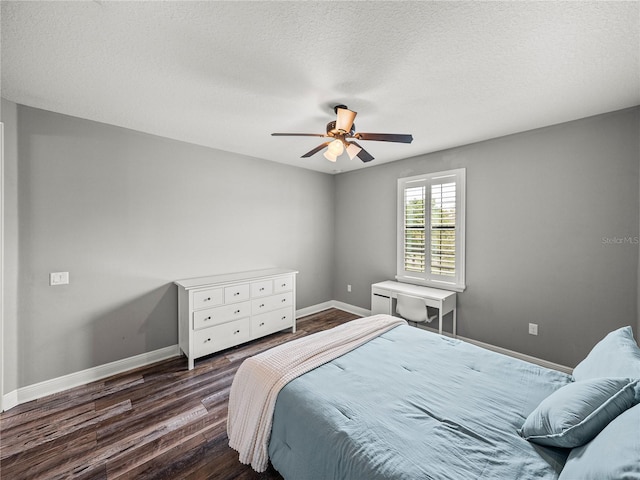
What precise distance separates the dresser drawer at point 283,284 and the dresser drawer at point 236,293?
44 cm

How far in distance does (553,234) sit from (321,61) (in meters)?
2.90

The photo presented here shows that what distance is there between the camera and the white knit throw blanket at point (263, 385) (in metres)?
1.55

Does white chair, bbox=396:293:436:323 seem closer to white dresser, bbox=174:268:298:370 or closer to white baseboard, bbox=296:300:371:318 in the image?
white baseboard, bbox=296:300:371:318

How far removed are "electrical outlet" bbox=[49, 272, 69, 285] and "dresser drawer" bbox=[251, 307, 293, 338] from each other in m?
1.91

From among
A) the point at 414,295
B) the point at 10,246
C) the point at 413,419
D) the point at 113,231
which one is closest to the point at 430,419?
the point at 413,419

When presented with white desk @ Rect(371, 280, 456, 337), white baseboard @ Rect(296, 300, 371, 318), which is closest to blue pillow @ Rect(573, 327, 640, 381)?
white desk @ Rect(371, 280, 456, 337)

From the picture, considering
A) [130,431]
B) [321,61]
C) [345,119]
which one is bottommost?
[130,431]

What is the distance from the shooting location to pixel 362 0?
51.8 inches

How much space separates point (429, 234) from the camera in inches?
150

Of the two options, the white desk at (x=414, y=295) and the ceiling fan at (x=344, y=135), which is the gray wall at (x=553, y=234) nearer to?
the white desk at (x=414, y=295)

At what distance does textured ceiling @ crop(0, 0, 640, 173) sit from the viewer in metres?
1.39

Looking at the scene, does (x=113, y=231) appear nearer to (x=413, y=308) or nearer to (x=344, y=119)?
(x=344, y=119)

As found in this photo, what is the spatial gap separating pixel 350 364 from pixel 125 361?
8.49 feet

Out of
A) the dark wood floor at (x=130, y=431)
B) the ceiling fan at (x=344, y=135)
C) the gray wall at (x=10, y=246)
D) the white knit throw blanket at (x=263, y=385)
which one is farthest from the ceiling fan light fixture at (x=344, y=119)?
the gray wall at (x=10, y=246)
